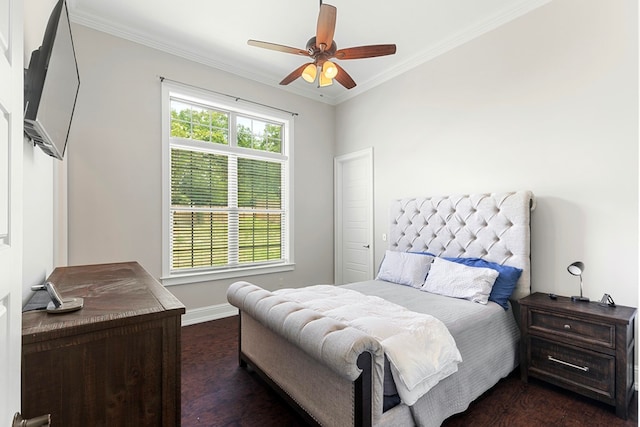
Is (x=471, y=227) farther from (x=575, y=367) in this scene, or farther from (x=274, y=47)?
(x=274, y=47)

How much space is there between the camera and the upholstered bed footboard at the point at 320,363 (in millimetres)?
1489

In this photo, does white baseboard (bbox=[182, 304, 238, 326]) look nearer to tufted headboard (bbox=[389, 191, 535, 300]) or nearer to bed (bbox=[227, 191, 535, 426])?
bed (bbox=[227, 191, 535, 426])

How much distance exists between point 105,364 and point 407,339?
56.7 inches

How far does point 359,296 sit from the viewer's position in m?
2.56

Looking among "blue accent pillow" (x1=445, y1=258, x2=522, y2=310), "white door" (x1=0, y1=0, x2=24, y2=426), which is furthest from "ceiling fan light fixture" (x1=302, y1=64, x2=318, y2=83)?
"blue accent pillow" (x1=445, y1=258, x2=522, y2=310)

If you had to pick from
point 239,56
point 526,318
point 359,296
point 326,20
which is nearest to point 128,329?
point 359,296

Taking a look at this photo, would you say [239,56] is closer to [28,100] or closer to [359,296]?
[28,100]

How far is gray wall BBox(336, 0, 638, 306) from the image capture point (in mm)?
2324

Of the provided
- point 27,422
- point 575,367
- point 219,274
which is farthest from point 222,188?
point 575,367

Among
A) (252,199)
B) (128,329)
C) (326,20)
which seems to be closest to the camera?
(128,329)

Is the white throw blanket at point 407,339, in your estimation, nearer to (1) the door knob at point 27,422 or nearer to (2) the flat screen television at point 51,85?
(1) the door knob at point 27,422

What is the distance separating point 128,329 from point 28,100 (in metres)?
1.03

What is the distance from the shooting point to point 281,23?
3.10 m

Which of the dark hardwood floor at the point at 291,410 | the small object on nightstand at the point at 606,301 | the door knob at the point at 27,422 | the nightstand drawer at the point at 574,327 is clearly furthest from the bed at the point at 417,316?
the door knob at the point at 27,422
